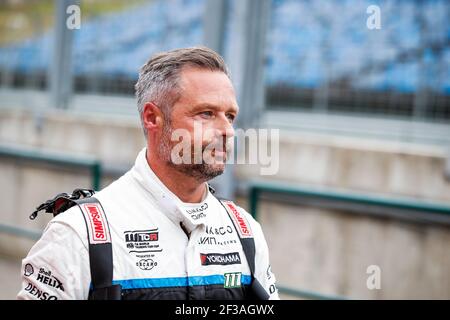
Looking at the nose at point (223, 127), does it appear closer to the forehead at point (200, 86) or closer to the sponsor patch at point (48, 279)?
the forehead at point (200, 86)

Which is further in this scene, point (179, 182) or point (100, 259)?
point (179, 182)

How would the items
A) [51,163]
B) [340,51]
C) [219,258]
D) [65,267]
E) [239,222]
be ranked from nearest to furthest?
[65,267]
[219,258]
[239,222]
[340,51]
[51,163]

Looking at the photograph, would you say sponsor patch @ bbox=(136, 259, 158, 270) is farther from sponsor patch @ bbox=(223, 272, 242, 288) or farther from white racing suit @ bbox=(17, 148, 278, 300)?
sponsor patch @ bbox=(223, 272, 242, 288)

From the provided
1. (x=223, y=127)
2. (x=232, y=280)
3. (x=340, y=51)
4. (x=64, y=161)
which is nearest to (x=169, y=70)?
(x=223, y=127)

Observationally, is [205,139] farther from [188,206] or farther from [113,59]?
[113,59]

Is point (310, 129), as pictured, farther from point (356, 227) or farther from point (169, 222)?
point (169, 222)

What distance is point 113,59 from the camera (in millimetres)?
8312

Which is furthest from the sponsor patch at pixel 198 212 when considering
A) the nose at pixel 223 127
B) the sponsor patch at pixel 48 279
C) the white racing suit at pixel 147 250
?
the sponsor patch at pixel 48 279

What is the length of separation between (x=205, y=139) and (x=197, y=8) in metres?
5.71

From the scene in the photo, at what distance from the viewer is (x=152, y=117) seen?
220 centimetres

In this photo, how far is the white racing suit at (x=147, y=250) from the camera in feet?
6.24

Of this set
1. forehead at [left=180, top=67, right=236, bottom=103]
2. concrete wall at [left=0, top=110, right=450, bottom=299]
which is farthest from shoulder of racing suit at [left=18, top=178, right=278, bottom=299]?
concrete wall at [left=0, top=110, right=450, bottom=299]

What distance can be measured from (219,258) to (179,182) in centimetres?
25

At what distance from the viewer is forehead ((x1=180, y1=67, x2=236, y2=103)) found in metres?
2.10
